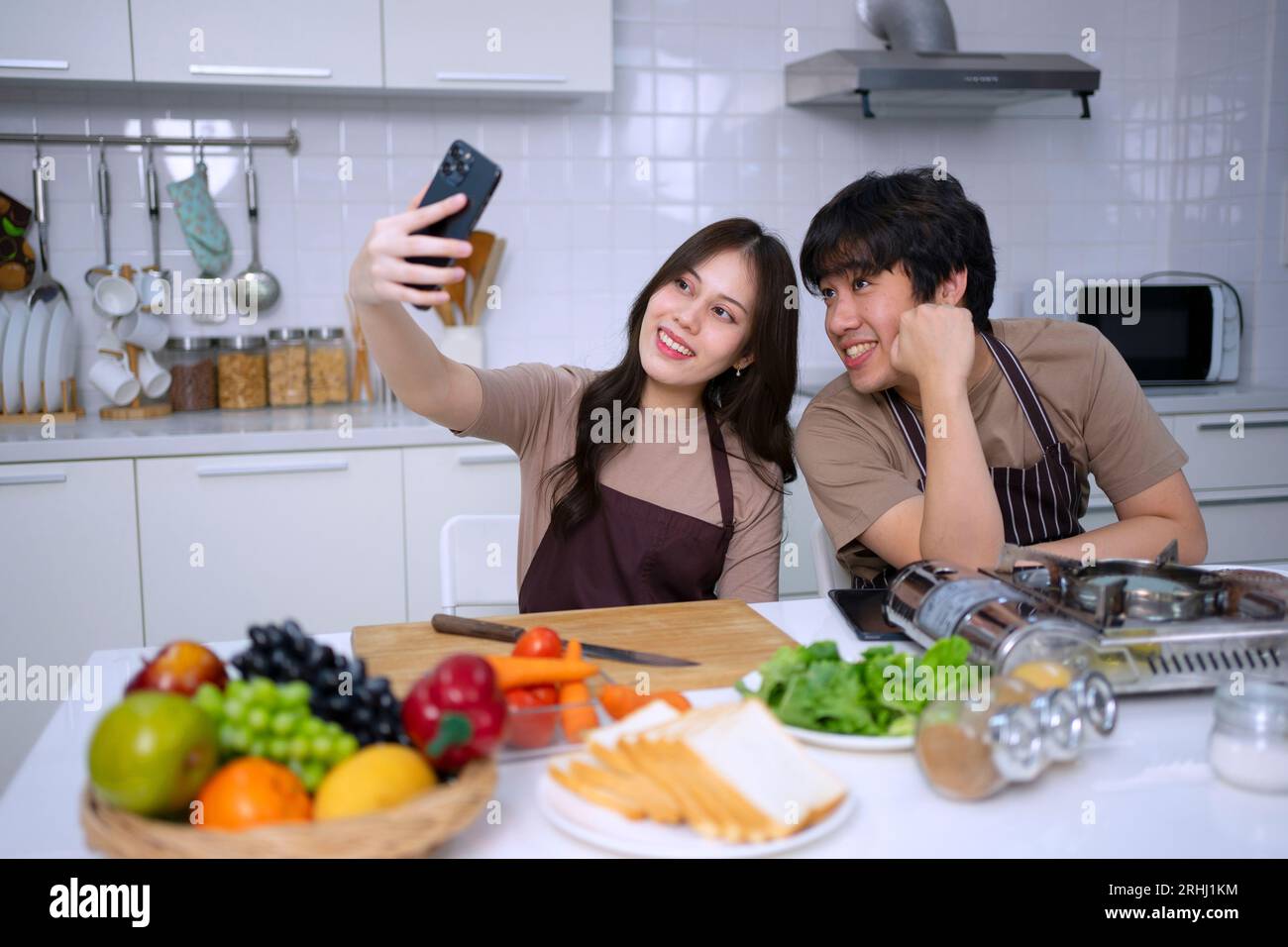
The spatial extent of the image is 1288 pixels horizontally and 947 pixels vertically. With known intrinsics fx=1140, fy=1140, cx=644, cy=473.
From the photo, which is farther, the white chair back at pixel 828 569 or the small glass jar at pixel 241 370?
the small glass jar at pixel 241 370

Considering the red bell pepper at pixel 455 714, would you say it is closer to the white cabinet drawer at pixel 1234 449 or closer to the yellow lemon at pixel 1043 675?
the yellow lemon at pixel 1043 675

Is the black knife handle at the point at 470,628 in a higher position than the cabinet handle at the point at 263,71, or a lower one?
lower

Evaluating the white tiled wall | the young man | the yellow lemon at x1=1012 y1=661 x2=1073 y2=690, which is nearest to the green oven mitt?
the white tiled wall

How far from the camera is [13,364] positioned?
270cm

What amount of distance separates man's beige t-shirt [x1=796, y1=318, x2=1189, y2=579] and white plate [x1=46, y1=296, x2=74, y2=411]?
74.8 inches

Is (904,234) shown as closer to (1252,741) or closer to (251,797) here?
(1252,741)

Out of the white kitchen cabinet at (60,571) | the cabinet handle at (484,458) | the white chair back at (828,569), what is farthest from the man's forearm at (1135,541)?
the white kitchen cabinet at (60,571)

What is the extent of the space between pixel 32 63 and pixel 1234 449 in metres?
3.04

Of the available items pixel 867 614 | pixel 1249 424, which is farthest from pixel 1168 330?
pixel 867 614

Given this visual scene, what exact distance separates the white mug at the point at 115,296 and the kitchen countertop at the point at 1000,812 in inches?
78.7

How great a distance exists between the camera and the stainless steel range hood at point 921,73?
111 inches

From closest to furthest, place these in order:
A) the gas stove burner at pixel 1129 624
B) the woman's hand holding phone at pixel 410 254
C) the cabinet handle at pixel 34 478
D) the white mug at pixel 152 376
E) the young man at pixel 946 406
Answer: the gas stove burner at pixel 1129 624
the woman's hand holding phone at pixel 410 254
the young man at pixel 946 406
the cabinet handle at pixel 34 478
the white mug at pixel 152 376
